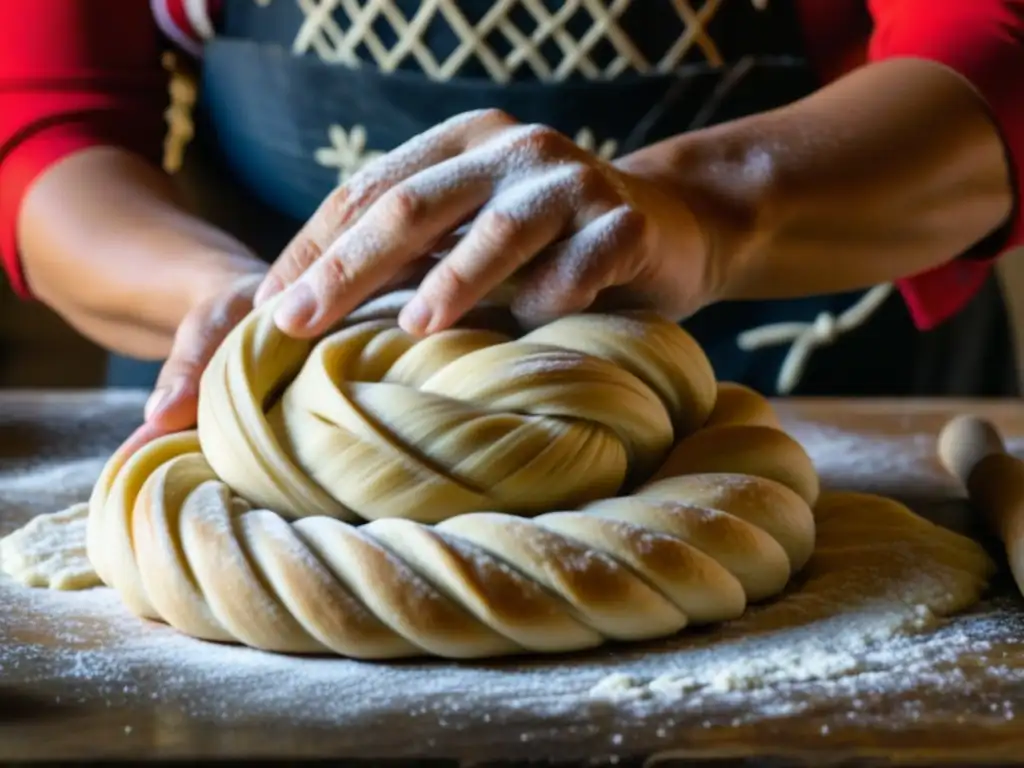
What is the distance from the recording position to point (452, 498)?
0.86m

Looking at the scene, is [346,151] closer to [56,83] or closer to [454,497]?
[56,83]

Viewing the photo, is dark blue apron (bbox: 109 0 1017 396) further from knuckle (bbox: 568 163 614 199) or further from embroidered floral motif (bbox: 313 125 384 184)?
knuckle (bbox: 568 163 614 199)

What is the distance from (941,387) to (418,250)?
3.63 feet

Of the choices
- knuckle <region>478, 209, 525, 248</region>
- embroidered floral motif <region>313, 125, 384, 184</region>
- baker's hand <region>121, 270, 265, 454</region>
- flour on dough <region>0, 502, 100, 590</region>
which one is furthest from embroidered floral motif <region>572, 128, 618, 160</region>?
flour on dough <region>0, 502, 100, 590</region>

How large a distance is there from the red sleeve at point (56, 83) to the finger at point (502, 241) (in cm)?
79

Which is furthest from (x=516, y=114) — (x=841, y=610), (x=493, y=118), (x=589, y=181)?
(x=841, y=610)

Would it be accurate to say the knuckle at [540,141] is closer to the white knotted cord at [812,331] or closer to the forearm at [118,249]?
the forearm at [118,249]

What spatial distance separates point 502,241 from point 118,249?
66 cm

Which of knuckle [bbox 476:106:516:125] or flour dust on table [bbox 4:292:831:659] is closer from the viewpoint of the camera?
flour dust on table [bbox 4:292:831:659]

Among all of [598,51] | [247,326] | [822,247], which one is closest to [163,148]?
[598,51]

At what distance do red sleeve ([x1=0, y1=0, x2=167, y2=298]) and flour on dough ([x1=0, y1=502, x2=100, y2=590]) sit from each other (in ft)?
1.88

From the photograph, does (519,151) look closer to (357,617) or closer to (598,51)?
(357,617)

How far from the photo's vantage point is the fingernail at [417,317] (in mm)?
928

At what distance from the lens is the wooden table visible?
2.18ft
